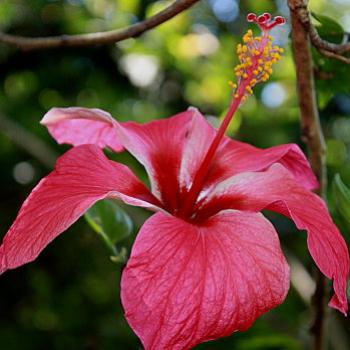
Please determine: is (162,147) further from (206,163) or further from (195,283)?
(195,283)

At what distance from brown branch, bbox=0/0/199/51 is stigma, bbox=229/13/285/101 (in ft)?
0.35

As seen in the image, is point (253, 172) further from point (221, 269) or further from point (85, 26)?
point (85, 26)

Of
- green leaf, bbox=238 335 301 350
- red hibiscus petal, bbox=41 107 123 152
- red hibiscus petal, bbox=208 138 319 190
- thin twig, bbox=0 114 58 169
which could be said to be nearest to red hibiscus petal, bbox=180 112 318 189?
red hibiscus petal, bbox=208 138 319 190

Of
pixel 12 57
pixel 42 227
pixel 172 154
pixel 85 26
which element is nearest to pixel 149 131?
pixel 172 154

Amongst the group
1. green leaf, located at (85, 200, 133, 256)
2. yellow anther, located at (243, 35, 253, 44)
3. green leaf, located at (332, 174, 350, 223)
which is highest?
yellow anther, located at (243, 35, 253, 44)

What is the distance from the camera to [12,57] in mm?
2283

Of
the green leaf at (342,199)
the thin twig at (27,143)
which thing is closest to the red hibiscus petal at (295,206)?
the green leaf at (342,199)

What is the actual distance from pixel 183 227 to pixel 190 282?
9 centimetres

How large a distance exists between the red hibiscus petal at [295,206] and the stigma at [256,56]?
0.12 meters

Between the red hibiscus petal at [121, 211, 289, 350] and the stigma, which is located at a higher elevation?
the stigma

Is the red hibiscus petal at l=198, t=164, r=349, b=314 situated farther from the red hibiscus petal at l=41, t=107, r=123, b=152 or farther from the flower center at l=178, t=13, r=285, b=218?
the red hibiscus petal at l=41, t=107, r=123, b=152

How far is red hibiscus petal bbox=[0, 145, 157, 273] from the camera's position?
75 centimetres

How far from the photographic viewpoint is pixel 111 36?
971 mm

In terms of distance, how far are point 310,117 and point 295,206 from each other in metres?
0.19
